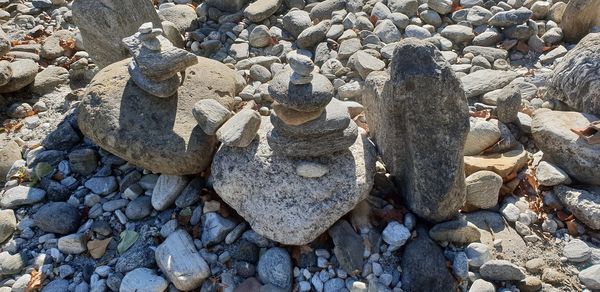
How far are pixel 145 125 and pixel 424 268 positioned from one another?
2.82 metres

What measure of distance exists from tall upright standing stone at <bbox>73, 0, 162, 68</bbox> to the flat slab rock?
2560mm

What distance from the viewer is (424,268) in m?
4.25

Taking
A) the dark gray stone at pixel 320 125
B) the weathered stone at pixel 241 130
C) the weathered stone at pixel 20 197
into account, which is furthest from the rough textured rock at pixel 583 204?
the weathered stone at pixel 20 197

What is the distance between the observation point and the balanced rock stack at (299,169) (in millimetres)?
4258

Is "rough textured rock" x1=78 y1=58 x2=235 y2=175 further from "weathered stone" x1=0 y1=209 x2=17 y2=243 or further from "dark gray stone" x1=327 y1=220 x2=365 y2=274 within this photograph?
"dark gray stone" x1=327 y1=220 x2=365 y2=274

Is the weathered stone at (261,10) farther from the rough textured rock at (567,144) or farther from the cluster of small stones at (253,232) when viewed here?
the rough textured rock at (567,144)

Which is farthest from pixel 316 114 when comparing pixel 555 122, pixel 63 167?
pixel 63 167

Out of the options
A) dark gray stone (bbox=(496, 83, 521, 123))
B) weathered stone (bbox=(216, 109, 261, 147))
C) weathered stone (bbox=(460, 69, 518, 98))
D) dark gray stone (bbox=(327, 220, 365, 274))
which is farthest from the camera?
weathered stone (bbox=(460, 69, 518, 98))

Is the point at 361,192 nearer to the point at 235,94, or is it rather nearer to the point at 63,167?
the point at 235,94

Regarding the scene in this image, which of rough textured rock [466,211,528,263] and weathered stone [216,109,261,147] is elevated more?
weathered stone [216,109,261,147]

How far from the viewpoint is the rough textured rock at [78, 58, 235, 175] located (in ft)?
15.7

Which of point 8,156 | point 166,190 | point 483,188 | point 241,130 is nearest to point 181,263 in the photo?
point 166,190

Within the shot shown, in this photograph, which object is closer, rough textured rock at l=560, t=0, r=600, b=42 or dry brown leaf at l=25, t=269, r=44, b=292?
dry brown leaf at l=25, t=269, r=44, b=292

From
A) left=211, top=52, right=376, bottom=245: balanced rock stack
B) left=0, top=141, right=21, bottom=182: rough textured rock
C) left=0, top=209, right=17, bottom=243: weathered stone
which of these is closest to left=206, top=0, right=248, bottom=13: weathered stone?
left=0, top=141, right=21, bottom=182: rough textured rock
